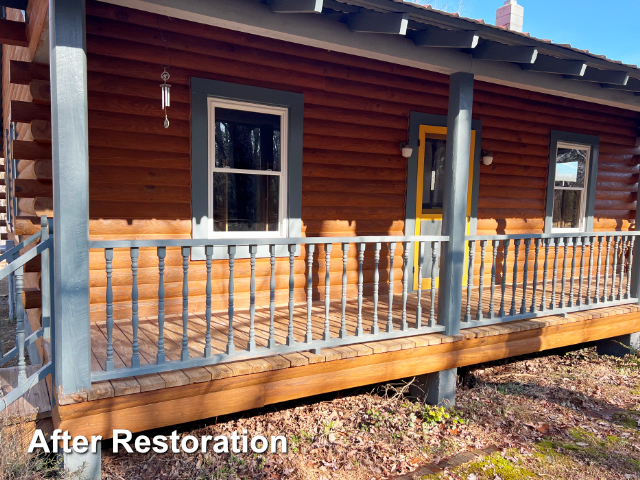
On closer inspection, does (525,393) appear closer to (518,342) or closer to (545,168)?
(518,342)

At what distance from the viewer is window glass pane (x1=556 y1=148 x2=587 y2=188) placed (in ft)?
23.3

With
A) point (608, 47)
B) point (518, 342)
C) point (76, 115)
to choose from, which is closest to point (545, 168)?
point (518, 342)

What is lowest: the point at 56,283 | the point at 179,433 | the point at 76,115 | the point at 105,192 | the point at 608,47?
the point at 179,433

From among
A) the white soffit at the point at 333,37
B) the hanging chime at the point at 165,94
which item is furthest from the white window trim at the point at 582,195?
the hanging chime at the point at 165,94

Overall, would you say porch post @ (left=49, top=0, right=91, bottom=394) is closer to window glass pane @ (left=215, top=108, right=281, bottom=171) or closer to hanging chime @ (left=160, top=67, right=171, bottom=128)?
hanging chime @ (left=160, top=67, right=171, bottom=128)

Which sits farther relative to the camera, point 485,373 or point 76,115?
point 485,373

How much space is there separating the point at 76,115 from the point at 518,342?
4076 millimetres

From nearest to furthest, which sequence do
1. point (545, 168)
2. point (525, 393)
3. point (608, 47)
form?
point (525, 393), point (545, 168), point (608, 47)

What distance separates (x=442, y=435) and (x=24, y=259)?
10.3 ft

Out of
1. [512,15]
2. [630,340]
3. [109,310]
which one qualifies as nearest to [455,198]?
[109,310]

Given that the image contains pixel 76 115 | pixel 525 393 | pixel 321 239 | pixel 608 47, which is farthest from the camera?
pixel 608 47

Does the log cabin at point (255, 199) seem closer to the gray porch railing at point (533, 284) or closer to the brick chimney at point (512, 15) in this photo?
the gray porch railing at point (533, 284)

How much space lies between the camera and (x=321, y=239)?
3420 mm

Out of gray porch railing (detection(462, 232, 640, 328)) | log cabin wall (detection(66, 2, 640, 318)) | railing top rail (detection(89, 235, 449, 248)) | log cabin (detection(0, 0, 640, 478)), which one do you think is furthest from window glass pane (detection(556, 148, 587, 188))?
railing top rail (detection(89, 235, 449, 248))
